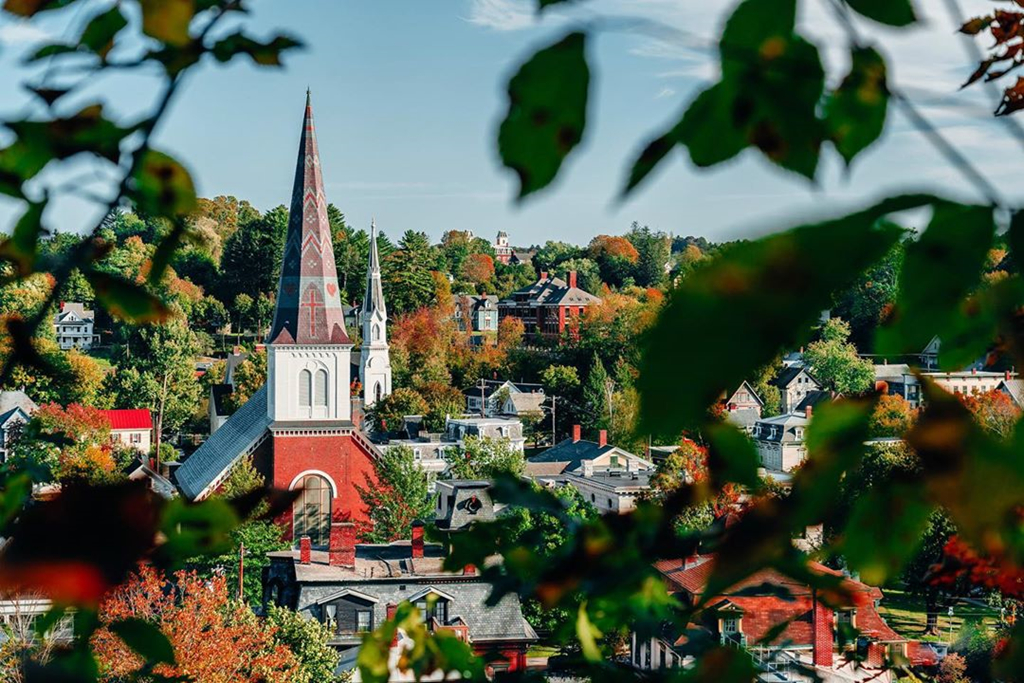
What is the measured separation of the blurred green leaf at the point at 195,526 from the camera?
45.2 inches

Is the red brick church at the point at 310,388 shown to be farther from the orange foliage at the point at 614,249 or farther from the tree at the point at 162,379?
the orange foliage at the point at 614,249

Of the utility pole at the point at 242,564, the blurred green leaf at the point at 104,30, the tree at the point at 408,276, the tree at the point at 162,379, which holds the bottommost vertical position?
the utility pole at the point at 242,564

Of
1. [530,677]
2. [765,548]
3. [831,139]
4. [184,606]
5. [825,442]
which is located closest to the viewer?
[765,548]

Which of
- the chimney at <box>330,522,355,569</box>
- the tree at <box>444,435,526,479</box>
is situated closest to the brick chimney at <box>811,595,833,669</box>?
the chimney at <box>330,522,355,569</box>

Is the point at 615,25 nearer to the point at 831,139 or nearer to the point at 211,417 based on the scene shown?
the point at 831,139

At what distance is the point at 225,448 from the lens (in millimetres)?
30984

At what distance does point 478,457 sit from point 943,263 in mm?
32212

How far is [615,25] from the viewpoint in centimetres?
67

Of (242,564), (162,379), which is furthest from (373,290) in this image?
(242,564)

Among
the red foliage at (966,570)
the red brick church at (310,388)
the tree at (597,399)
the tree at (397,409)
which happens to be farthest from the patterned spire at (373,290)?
the red foliage at (966,570)

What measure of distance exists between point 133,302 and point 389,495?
1030 inches

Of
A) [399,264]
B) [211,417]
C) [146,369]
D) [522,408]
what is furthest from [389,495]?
[399,264]

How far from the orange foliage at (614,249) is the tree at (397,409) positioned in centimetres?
3010

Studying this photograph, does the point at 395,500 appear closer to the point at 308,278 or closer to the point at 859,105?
the point at 308,278
